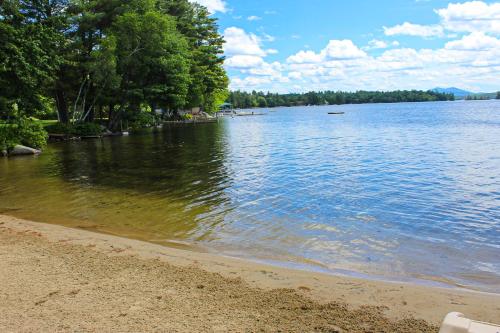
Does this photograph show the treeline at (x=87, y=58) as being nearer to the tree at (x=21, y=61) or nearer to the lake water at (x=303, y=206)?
the tree at (x=21, y=61)

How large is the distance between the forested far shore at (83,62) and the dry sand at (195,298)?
1069 inches

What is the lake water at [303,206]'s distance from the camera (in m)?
8.58

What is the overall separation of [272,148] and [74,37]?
2695cm

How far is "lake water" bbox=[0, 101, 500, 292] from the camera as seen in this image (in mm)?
8578

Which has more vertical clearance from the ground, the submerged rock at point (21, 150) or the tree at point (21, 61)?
the tree at point (21, 61)

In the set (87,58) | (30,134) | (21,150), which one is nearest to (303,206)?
(21,150)

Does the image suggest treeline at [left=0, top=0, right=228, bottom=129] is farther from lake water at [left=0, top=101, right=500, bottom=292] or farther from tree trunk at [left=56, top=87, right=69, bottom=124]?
lake water at [left=0, top=101, right=500, bottom=292]

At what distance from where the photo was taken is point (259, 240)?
9.69 m

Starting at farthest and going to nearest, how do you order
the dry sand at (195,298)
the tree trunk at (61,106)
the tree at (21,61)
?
1. the tree trunk at (61,106)
2. the tree at (21,61)
3. the dry sand at (195,298)

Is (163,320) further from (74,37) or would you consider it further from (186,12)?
(186,12)

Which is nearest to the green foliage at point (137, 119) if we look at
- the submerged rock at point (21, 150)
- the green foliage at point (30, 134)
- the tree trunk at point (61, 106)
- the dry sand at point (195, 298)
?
the tree trunk at point (61, 106)

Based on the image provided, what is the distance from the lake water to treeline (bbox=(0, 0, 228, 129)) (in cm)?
983

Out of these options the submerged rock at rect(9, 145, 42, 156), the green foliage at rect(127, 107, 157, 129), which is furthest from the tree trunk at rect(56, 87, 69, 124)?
the submerged rock at rect(9, 145, 42, 156)

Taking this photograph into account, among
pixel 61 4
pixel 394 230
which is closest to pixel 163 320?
pixel 394 230
